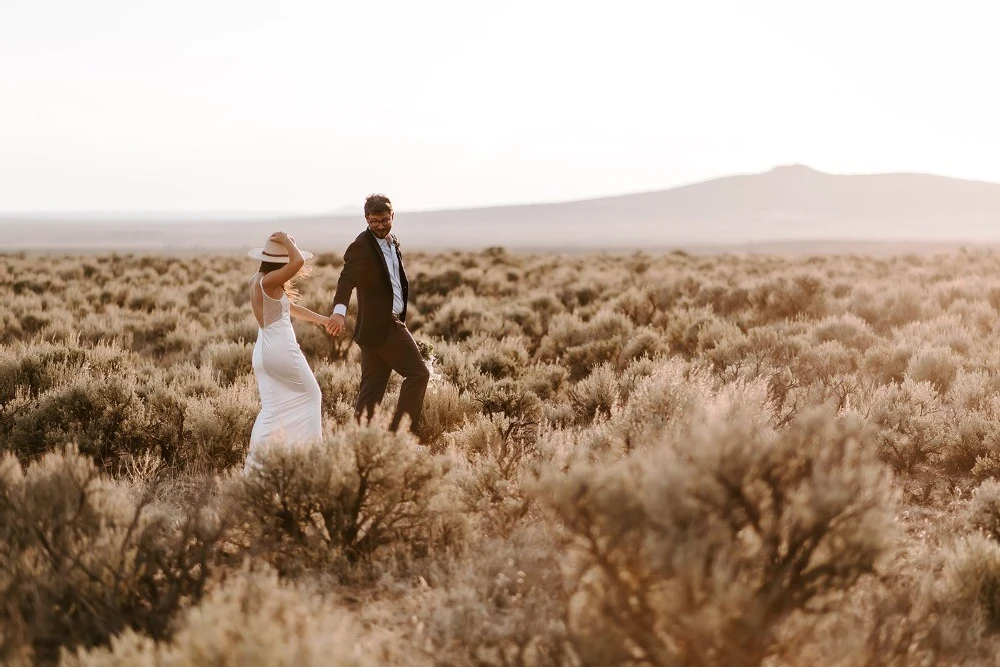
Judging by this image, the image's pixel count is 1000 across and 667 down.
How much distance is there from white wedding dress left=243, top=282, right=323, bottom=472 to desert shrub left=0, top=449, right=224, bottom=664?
1.46 m

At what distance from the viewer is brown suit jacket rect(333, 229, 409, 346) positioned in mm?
5984

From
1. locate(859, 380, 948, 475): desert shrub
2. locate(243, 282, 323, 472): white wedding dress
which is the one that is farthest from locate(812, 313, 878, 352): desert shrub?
locate(243, 282, 323, 472): white wedding dress

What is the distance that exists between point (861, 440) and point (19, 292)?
19.8m

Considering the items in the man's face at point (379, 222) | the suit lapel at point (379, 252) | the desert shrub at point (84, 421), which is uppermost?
the man's face at point (379, 222)

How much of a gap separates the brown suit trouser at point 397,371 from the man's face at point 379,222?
0.71m

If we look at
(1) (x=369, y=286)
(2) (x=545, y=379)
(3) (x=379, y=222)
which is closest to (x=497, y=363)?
(2) (x=545, y=379)

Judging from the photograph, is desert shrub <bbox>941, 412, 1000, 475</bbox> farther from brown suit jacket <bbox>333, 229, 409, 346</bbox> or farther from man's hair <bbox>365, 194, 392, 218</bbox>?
man's hair <bbox>365, 194, 392, 218</bbox>

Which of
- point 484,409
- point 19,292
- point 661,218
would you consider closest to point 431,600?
point 484,409

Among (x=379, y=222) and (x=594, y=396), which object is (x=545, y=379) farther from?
(x=379, y=222)

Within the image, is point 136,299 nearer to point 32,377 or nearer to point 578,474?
point 32,377

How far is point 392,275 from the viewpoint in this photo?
6141 mm

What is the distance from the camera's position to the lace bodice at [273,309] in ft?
18.3

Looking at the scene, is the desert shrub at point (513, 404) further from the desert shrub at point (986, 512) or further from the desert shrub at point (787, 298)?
the desert shrub at point (787, 298)

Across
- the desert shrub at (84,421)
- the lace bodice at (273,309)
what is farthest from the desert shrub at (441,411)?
the desert shrub at (84,421)
